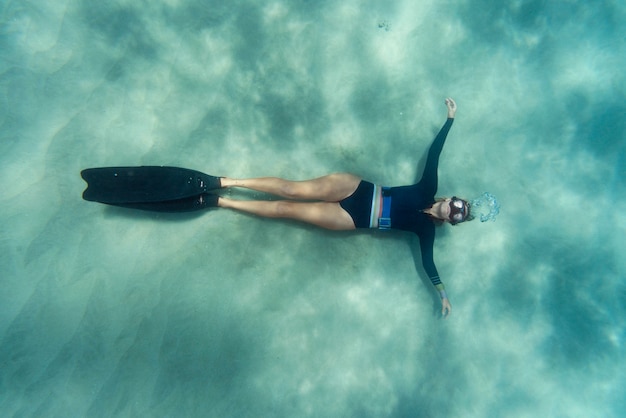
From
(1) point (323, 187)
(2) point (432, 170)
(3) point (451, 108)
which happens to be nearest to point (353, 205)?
(1) point (323, 187)

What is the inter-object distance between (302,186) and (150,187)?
6.89ft

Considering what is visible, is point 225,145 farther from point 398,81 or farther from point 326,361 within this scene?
point 326,361

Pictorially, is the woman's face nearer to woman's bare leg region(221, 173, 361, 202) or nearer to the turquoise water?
the turquoise water

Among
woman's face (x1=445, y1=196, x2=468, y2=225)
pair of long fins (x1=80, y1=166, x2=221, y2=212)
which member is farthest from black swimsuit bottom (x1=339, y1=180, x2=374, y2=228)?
pair of long fins (x1=80, y1=166, x2=221, y2=212)

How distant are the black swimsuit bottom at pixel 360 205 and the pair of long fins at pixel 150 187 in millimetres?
1941

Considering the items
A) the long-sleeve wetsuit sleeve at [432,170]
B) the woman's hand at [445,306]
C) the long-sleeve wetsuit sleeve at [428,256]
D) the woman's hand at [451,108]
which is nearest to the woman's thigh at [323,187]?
the long-sleeve wetsuit sleeve at [432,170]

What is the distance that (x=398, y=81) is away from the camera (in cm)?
568

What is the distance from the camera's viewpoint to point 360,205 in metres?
4.92

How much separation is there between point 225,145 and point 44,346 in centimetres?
360

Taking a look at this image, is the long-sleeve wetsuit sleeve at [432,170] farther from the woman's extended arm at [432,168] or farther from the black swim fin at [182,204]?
the black swim fin at [182,204]

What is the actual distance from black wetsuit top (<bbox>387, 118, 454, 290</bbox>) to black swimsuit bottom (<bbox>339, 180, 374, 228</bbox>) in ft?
1.13

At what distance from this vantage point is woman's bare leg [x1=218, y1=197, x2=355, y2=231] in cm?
486

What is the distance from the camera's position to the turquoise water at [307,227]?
453 centimetres

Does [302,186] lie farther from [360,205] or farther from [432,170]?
[432,170]
